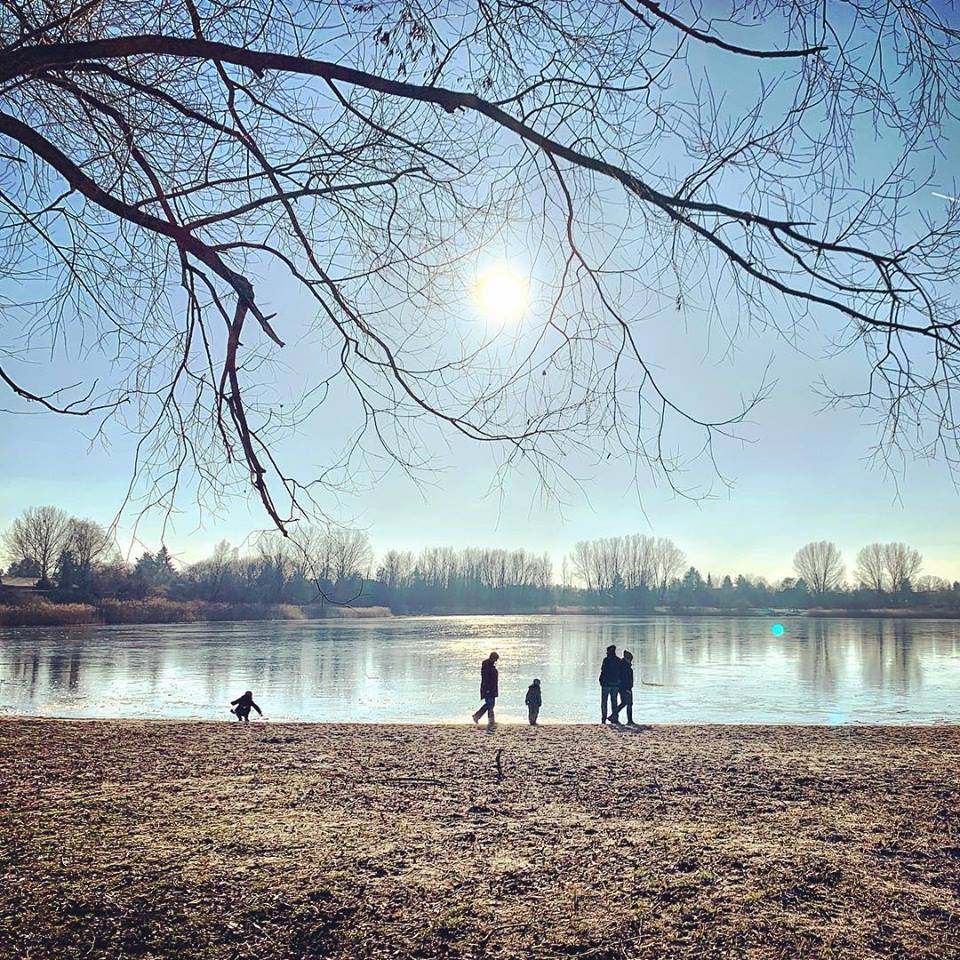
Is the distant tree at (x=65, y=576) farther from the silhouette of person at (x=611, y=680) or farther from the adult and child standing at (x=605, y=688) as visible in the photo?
the silhouette of person at (x=611, y=680)


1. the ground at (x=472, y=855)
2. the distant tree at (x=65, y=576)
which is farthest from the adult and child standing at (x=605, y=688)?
the distant tree at (x=65, y=576)

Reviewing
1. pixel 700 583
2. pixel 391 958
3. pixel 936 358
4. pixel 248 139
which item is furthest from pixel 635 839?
pixel 700 583

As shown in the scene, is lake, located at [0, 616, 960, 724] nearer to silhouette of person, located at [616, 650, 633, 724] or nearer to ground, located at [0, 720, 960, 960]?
silhouette of person, located at [616, 650, 633, 724]

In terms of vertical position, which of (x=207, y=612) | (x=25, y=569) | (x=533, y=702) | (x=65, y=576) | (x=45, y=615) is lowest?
(x=207, y=612)

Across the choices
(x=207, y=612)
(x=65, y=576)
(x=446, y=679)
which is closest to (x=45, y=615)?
(x=207, y=612)

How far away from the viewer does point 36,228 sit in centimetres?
355

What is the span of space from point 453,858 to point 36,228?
13.3ft

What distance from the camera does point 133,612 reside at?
51.7 meters

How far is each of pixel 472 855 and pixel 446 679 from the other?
57.9ft

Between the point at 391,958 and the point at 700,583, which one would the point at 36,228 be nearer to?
the point at 391,958

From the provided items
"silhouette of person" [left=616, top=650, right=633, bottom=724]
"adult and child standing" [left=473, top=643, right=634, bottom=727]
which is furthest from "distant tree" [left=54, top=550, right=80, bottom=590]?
"silhouette of person" [left=616, top=650, right=633, bottom=724]

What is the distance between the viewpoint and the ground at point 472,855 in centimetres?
343

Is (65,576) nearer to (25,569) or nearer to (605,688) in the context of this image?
(25,569)

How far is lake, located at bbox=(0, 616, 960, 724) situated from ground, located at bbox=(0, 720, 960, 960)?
297 inches
